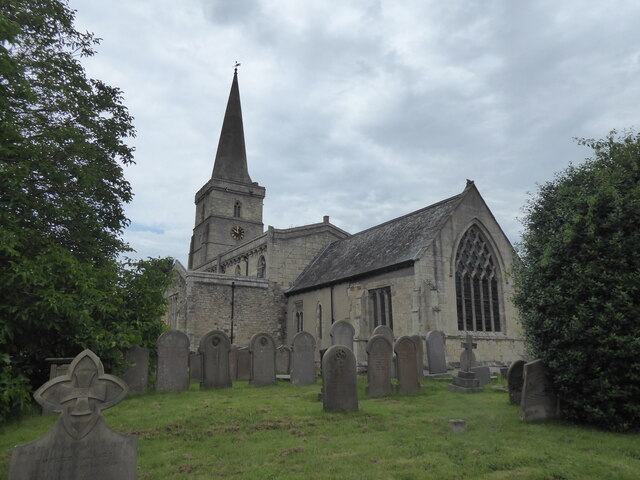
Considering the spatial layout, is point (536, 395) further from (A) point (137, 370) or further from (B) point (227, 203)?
(B) point (227, 203)

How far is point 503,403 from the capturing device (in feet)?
31.7

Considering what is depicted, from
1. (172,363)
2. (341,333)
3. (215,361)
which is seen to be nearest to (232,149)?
(341,333)

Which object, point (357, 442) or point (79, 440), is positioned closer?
point (79, 440)

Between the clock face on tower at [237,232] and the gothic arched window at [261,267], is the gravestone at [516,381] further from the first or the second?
the clock face on tower at [237,232]

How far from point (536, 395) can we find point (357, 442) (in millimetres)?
3563

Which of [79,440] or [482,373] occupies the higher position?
[79,440]

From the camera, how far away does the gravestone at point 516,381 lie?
9.13m

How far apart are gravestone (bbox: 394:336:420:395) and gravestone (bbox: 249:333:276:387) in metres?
4.39

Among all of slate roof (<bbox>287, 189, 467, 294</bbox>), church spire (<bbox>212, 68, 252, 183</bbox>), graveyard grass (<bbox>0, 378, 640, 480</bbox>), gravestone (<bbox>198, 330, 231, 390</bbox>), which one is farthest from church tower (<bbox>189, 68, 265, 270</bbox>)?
graveyard grass (<bbox>0, 378, 640, 480</bbox>)

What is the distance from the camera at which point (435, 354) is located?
1545cm

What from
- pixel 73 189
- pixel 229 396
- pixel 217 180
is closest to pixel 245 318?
pixel 229 396

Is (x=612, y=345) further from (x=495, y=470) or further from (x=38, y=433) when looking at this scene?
(x=38, y=433)

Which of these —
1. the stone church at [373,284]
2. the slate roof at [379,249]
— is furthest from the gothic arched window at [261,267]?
the slate roof at [379,249]

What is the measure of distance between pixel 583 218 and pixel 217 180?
4104cm
